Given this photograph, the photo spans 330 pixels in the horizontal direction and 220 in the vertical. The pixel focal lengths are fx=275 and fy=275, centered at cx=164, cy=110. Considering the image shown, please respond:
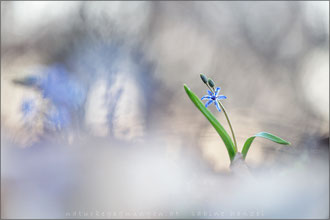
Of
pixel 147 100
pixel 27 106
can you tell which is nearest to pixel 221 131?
pixel 147 100

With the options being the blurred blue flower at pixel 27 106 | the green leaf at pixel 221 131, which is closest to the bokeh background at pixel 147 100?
the blurred blue flower at pixel 27 106

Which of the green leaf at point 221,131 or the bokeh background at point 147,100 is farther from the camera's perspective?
the bokeh background at point 147,100

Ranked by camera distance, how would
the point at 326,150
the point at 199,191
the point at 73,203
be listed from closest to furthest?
the point at 199,191 → the point at 73,203 → the point at 326,150

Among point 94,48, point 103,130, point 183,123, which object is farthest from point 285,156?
point 94,48

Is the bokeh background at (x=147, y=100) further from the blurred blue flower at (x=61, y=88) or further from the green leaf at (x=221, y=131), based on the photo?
the green leaf at (x=221, y=131)

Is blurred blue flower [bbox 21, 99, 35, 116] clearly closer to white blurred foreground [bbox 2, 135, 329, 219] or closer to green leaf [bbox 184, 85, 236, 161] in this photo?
white blurred foreground [bbox 2, 135, 329, 219]

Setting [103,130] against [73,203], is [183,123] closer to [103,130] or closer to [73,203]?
[103,130]

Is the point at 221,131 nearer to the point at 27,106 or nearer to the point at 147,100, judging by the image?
the point at 147,100

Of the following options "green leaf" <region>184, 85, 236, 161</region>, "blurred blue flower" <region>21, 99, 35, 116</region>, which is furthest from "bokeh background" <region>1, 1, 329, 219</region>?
"green leaf" <region>184, 85, 236, 161</region>
